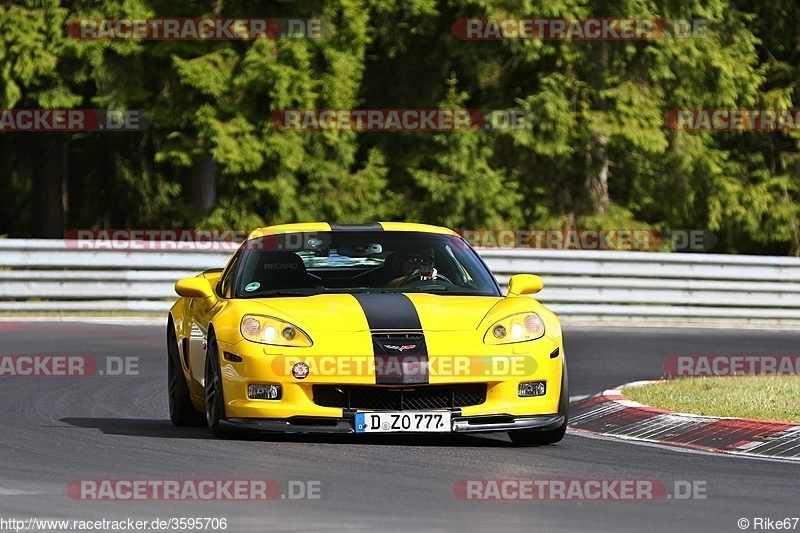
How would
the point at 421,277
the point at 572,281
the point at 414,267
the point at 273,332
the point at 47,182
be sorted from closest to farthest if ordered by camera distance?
the point at 273,332
the point at 421,277
the point at 414,267
the point at 572,281
the point at 47,182

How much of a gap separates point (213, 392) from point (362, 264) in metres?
1.52

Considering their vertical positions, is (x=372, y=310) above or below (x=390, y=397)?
above

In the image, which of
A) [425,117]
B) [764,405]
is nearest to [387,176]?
[425,117]

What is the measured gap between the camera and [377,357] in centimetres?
965

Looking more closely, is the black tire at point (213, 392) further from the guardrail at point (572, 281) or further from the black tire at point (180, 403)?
the guardrail at point (572, 281)

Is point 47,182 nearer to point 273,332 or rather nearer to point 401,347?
point 273,332

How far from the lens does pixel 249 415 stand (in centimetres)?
987

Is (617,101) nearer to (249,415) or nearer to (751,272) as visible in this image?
(751,272)

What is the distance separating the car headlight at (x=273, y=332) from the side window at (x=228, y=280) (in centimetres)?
84

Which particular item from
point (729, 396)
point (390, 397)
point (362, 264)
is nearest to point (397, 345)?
point (390, 397)

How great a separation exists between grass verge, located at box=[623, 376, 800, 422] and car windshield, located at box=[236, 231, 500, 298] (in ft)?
6.02

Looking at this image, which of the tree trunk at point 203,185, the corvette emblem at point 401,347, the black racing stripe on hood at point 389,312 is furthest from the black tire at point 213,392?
the tree trunk at point 203,185

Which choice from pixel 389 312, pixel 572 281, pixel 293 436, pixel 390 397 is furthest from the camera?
pixel 572 281

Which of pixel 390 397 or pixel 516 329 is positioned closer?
pixel 390 397
